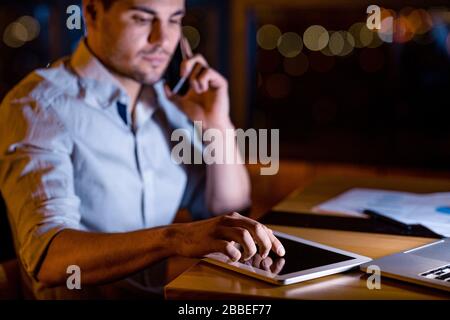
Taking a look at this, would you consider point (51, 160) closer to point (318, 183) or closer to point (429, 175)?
point (318, 183)

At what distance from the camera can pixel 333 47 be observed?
163 inches

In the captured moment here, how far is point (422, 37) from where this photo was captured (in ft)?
11.6

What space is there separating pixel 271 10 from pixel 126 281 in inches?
94.1

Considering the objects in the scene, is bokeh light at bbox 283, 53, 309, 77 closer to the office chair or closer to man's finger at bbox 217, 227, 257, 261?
the office chair

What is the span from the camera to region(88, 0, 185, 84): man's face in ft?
4.91

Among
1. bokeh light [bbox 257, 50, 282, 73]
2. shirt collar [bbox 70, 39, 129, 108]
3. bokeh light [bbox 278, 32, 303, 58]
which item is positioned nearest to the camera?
Result: shirt collar [bbox 70, 39, 129, 108]

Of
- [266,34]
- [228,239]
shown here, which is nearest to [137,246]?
[228,239]

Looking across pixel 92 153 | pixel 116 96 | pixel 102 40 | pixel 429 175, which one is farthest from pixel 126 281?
pixel 429 175

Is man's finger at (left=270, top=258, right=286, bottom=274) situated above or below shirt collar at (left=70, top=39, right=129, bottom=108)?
below

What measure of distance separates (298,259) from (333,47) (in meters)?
3.30

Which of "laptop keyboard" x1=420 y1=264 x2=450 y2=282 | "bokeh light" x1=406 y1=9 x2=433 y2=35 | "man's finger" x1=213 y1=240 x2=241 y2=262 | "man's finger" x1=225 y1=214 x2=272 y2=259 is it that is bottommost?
"laptop keyboard" x1=420 y1=264 x2=450 y2=282

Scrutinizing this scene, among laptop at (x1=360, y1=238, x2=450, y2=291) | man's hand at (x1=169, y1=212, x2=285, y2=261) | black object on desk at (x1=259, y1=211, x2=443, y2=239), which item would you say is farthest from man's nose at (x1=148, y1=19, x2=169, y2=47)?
laptop at (x1=360, y1=238, x2=450, y2=291)

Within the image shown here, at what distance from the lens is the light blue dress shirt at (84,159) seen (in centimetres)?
124

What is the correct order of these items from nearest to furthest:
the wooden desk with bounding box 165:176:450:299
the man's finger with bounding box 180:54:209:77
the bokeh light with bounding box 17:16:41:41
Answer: the wooden desk with bounding box 165:176:450:299 → the man's finger with bounding box 180:54:209:77 → the bokeh light with bounding box 17:16:41:41
